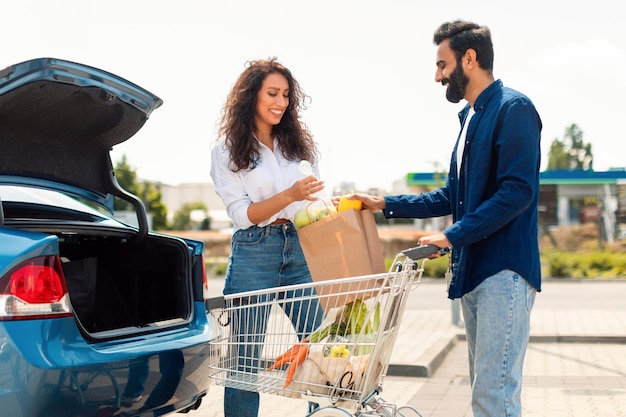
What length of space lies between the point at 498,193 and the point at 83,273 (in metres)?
2.51

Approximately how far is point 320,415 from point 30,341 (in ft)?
3.95

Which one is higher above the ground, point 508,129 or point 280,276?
point 508,129

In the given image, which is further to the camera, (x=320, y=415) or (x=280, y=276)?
(x=280, y=276)

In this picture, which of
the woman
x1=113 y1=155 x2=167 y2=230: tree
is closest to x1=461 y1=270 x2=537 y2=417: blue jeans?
the woman

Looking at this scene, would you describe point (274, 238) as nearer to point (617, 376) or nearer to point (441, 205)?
point (441, 205)

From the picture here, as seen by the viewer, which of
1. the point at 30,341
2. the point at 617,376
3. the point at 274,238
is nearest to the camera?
the point at 30,341

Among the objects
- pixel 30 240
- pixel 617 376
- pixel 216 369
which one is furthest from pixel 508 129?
pixel 617 376

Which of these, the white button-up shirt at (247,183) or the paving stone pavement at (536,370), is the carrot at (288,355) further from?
the paving stone pavement at (536,370)

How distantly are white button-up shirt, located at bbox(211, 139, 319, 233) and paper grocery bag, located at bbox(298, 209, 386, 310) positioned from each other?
0.78 meters

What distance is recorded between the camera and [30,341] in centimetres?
331

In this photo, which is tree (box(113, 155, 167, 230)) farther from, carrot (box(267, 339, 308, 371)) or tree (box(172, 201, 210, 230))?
carrot (box(267, 339, 308, 371))

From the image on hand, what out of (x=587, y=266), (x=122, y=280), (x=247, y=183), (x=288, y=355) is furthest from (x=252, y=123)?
(x=587, y=266)

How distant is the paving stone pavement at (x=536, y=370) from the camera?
6207 millimetres

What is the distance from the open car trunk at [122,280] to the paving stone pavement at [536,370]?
154cm
